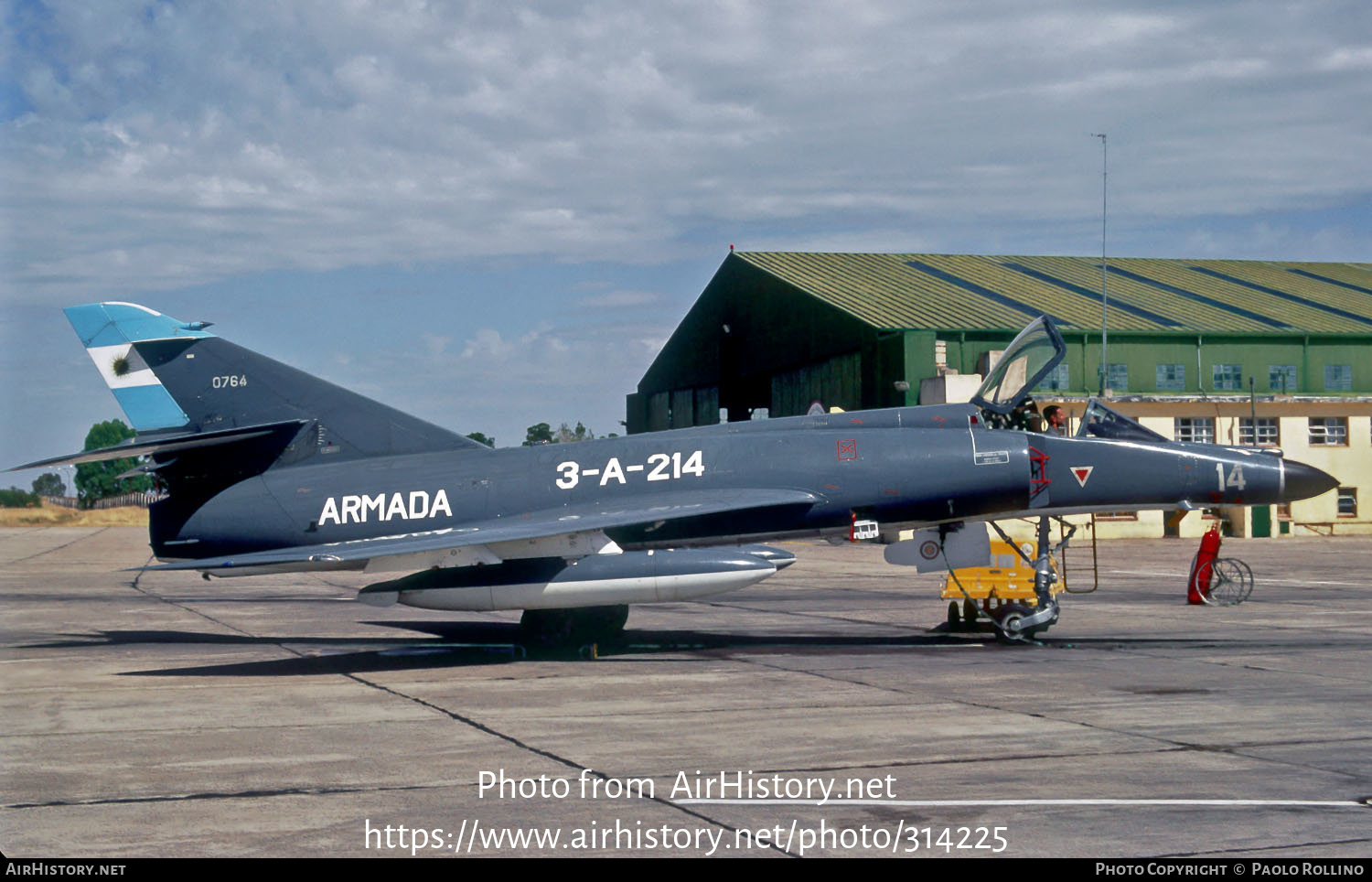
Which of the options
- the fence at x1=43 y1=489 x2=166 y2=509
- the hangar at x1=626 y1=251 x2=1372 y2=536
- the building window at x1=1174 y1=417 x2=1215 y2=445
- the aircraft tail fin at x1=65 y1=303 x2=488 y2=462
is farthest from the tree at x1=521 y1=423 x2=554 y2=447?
the fence at x1=43 y1=489 x2=166 y2=509

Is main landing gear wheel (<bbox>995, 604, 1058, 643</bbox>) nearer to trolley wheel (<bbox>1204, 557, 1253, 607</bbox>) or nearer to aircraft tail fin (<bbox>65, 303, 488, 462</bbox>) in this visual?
aircraft tail fin (<bbox>65, 303, 488, 462</bbox>)

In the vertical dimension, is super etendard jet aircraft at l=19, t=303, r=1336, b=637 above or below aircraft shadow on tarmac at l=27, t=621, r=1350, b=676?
above

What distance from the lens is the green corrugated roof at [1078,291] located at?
4922 cm

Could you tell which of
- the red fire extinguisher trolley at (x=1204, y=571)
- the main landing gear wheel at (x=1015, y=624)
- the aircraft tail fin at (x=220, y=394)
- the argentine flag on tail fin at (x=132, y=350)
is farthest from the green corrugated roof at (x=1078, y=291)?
the argentine flag on tail fin at (x=132, y=350)

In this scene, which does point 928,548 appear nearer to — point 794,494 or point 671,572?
point 794,494

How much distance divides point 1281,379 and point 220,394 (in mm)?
45757

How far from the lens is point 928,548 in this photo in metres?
15.5

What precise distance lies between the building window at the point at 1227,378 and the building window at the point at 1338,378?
4181mm

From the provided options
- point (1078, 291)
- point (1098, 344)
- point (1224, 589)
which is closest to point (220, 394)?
point (1224, 589)

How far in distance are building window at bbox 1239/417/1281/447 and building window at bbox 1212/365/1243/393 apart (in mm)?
2058

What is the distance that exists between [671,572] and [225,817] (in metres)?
7.03

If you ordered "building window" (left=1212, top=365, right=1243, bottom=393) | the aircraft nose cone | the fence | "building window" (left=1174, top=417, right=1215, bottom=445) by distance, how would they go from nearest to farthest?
the aircraft nose cone, "building window" (left=1174, top=417, right=1215, bottom=445), "building window" (left=1212, top=365, right=1243, bottom=393), the fence

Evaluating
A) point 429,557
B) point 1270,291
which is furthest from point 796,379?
point 429,557

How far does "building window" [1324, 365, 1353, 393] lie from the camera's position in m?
51.2
